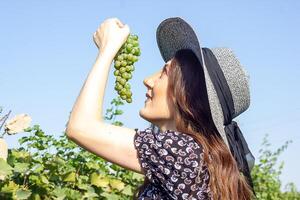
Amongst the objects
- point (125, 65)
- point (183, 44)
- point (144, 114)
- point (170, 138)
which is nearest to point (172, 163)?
point (170, 138)

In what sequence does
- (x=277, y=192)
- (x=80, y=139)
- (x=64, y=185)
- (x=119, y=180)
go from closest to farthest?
(x=80, y=139), (x=64, y=185), (x=119, y=180), (x=277, y=192)

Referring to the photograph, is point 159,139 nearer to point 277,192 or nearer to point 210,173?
point 210,173

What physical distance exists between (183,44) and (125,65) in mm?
297

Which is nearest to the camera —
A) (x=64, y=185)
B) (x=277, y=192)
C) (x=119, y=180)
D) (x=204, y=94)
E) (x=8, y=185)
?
(x=204, y=94)

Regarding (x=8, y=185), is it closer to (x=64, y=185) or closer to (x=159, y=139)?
(x=64, y=185)

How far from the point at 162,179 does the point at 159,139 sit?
0.39ft

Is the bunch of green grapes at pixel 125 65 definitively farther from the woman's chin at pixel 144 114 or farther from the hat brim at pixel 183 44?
the hat brim at pixel 183 44

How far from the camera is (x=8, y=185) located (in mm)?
2951

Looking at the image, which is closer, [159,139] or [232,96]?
[159,139]

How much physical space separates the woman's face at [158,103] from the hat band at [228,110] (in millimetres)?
150

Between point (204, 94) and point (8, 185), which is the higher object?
point (204, 94)

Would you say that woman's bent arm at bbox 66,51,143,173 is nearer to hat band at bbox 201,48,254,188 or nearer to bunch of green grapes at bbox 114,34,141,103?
bunch of green grapes at bbox 114,34,141,103

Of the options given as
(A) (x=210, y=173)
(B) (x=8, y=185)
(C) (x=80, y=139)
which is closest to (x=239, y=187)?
(A) (x=210, y=173)

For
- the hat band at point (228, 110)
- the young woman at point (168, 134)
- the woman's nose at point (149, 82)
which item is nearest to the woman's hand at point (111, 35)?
the young woman at point (168, 134)
